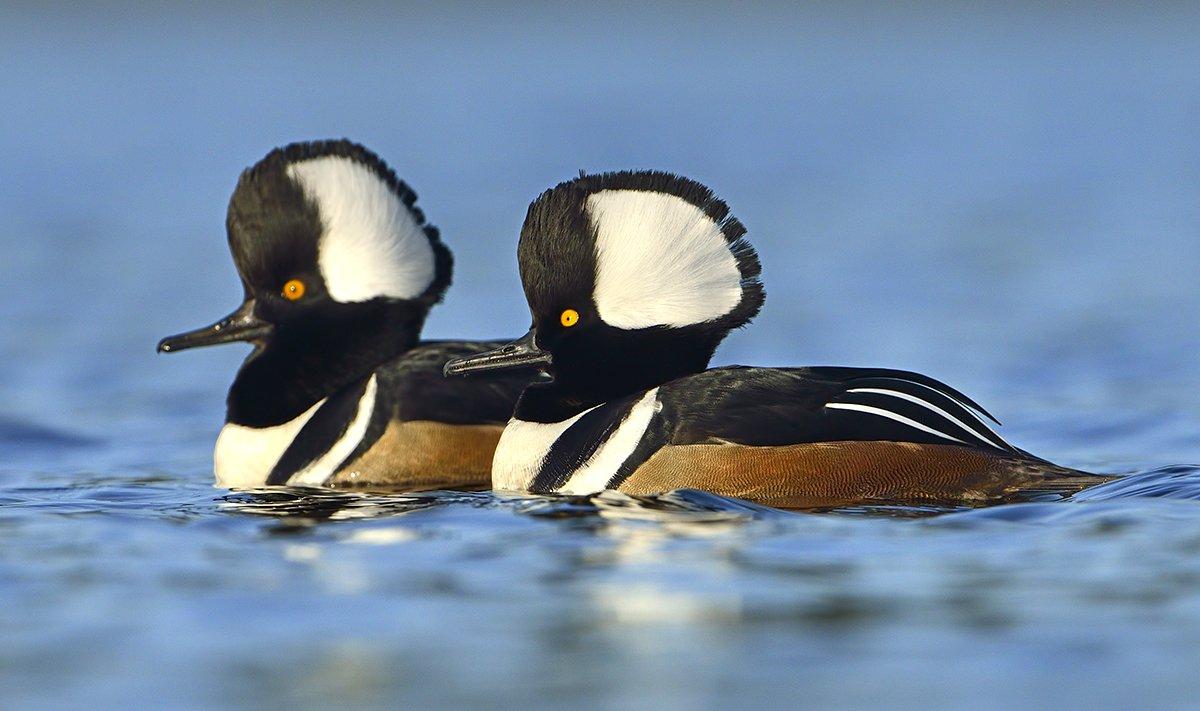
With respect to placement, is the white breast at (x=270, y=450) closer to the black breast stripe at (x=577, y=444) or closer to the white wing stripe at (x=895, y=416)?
the black breast stripe at (x=577, y=444)

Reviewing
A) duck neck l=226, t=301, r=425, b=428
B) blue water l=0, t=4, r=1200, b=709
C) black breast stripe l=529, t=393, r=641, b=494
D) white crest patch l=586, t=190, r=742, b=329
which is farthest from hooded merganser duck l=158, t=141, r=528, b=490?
white crest patch l=586, t=190, r=742, b=329

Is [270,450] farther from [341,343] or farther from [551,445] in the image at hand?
[551,445]

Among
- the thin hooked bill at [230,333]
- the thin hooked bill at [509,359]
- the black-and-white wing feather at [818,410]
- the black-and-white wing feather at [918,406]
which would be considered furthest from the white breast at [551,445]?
the thin hooked bill at [230,333]

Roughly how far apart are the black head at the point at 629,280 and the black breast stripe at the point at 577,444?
0.28 m

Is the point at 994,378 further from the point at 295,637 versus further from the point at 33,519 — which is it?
the point at 295,637

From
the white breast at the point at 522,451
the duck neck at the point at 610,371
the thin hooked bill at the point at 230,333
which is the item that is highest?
the thin hooked bill at the point at 230,333

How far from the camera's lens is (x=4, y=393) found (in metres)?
12.8

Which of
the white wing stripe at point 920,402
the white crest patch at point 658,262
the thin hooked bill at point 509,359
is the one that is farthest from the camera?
the thin hooked bill at point 509,359

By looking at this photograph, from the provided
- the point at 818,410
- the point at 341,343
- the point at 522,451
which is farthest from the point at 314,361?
the point at 818,410

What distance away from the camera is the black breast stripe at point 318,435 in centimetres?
945

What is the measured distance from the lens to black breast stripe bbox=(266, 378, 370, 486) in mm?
9445

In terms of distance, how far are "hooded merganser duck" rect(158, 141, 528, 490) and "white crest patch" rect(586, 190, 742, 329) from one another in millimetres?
1272

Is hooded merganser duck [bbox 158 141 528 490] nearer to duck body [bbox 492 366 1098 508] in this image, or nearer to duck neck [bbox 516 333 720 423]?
duck neck [bbox 516 333 720 423]

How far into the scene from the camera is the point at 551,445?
8.50m
